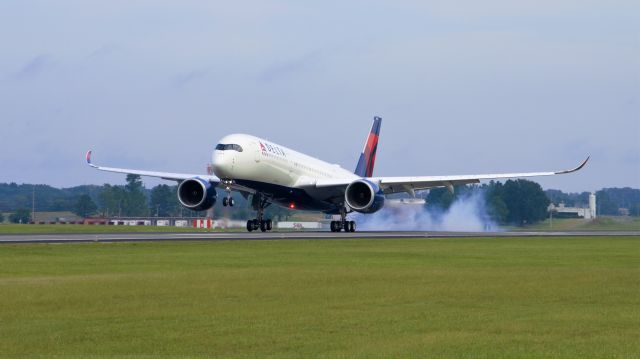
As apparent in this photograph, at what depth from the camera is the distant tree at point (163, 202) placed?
492ft

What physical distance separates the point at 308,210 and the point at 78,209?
79.0 meters

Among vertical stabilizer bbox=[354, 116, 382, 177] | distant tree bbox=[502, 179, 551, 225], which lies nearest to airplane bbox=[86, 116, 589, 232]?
vertical stabilizer bbox=[354, 116, 382, 177]

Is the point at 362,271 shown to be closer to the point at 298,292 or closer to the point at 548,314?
the point at 298,292

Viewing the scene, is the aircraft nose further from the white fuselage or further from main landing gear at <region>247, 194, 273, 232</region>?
main landing gear at <region>247, 194, 273, 232</region>

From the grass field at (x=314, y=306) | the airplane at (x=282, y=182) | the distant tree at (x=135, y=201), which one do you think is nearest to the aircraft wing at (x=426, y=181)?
the airplane at (x=282, y=182)

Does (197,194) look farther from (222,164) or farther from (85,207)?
(85,207)

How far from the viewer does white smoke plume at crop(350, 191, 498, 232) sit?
95.7m

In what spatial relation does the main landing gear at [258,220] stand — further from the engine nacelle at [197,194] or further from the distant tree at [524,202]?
the distant tree at [524,202]

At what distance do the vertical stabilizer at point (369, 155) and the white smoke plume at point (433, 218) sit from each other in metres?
4.60

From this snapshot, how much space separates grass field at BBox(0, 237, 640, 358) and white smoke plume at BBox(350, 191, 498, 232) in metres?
53.7

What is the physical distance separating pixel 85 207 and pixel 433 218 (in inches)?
2516

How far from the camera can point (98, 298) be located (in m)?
24.9

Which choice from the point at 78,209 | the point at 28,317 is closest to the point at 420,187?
the point at 28,317

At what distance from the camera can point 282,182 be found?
72.3 meters
